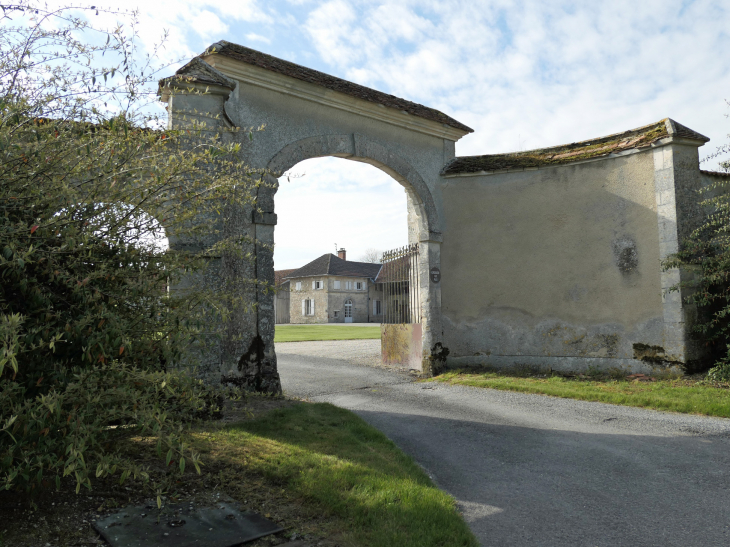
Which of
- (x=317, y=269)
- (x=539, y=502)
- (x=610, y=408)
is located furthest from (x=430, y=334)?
(x=317, y=269)

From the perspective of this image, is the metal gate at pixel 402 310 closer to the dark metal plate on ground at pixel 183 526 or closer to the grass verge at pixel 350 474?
the grass verge at pixel 350 474

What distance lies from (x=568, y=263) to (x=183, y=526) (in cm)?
773

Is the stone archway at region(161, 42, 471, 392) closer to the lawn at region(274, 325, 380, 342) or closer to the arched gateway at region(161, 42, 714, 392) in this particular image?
the arched gateway at region(161, 42, 714, 392)

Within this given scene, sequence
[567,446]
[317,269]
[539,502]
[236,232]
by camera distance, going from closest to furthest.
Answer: [539,502], [567,446], [236,232], [317,269]

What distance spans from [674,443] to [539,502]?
2.19 metres

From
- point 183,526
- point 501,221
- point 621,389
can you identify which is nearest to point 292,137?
point 501,221

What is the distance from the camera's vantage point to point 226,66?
22.3 feet

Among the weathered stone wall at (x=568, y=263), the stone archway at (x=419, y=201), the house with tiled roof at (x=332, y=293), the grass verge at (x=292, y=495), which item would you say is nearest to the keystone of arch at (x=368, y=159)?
the stone archway at (x=419, y=201)

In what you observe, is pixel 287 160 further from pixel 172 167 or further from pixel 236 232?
pixel 172 167

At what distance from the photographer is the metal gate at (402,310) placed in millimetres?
9570

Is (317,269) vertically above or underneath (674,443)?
above

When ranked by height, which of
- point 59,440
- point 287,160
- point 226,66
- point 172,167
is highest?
point 226,66

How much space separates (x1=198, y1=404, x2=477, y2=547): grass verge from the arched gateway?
183cm

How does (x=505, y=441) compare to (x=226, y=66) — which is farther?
(x=226, y=66)
